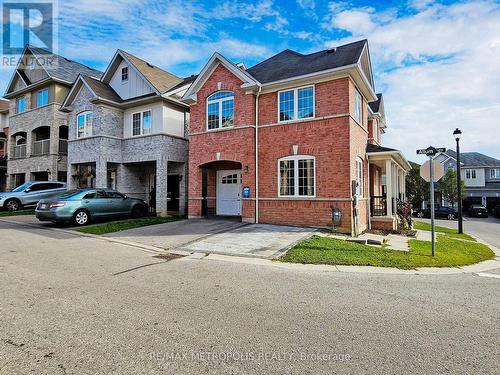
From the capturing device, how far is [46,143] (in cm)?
2384

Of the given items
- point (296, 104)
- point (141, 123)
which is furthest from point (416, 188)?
point (141, 123)

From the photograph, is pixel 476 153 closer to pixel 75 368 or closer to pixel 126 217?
pixel 126 217

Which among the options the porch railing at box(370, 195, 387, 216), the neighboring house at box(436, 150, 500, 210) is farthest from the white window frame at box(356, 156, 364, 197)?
the neighboring house at box(436, 150, 500, 210)

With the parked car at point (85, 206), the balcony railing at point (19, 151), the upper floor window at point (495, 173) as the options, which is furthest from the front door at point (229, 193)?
the upper floor window at point (495, 173)

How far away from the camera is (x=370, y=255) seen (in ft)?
27.3

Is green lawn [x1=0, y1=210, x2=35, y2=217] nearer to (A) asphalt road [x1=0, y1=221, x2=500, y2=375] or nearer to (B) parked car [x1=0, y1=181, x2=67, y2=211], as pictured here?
(B) parked car [x1=0, y1=181, x2=67, y2=211]

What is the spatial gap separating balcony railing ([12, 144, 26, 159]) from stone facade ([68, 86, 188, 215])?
32.5ft

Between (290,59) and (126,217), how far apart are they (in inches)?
470

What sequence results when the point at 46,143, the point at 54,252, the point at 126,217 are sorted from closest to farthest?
the point at 54,252 < the point at 126,217 < the point at 46,143

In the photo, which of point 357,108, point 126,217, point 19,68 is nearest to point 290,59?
point 357,108

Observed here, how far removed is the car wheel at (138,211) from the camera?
630 inches

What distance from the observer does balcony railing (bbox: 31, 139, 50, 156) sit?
23.7 m

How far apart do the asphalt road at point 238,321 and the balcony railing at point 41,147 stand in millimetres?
20349

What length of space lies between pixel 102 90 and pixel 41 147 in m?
10.1
